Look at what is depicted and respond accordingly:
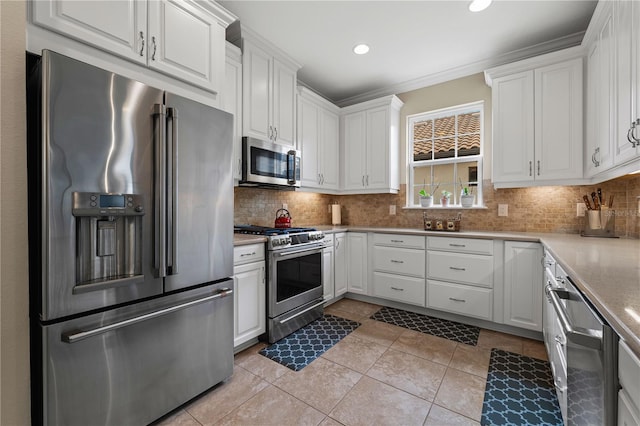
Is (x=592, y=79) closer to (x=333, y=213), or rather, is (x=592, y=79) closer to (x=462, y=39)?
(x=462, y=39)

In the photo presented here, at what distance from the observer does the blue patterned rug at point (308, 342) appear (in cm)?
219

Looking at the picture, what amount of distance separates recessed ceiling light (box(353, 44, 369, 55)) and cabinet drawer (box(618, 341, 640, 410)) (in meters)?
2.95

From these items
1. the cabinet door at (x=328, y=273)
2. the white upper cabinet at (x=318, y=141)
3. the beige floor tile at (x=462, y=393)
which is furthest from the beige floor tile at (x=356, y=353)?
the white upper cabinet at (x=318, y=141)

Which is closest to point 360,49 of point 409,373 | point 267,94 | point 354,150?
point 267,94

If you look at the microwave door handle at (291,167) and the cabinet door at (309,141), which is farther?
the cabinet door at (309,141)

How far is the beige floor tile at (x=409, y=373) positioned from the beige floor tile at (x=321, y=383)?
19cm

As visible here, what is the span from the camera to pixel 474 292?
275 centimetres

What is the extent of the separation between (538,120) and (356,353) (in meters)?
2.69

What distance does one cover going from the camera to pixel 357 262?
349 centimetres

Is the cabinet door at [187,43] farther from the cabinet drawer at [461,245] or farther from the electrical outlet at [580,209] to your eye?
the electrical outlet at [580,209]

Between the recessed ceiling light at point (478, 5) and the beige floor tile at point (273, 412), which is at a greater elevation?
the recessed ceiling light at point (478, 5)

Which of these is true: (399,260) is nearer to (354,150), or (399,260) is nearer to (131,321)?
(354,150)

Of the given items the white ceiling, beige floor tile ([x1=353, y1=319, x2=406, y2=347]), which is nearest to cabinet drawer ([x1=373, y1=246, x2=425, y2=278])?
beige floor tile ([x1=353, y1=319, x2=406, y2=347])

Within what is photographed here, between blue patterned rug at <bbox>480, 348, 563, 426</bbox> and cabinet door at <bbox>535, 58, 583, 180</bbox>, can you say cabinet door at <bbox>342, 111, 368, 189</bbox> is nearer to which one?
cabinet door at <bbox>535, 58, 583, 180</bbox>
